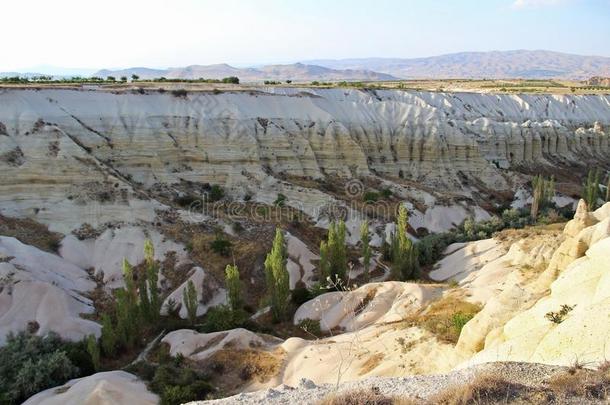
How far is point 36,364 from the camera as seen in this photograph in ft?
67.6

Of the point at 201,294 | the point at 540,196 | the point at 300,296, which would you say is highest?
the point at 540,196

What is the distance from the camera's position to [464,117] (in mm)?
67875

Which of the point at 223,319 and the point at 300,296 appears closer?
the point at 223,319

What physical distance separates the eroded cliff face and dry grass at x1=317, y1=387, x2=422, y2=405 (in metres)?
29.1

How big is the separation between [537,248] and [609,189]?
2556cm

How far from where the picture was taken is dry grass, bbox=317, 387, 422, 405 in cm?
866

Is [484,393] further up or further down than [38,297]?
further up

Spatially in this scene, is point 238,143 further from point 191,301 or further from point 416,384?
point 416,384

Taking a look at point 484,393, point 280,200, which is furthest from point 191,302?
point 484,393

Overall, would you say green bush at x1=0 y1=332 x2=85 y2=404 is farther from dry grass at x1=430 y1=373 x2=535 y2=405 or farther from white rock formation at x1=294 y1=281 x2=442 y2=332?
dry grass at x1=430 y1=373 x2=535 y2=405

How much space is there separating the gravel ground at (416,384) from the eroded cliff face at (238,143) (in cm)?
2761

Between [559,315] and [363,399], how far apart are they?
6.75 meters

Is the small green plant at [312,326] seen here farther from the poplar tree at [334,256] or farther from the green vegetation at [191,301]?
the green vegetation at [191,301]

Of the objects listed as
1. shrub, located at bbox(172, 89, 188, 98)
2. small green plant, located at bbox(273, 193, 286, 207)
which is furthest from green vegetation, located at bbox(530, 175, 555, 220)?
shrub, located at bbox(172, 89, 188, 98)
